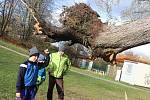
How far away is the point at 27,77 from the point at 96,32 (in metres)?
3.93

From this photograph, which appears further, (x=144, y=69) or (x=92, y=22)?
(x=144, y=69)

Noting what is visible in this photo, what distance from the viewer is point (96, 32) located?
489 centimetres

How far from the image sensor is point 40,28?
4684mm

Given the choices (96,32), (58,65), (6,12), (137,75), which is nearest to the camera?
(96,32)

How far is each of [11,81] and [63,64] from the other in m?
6.24

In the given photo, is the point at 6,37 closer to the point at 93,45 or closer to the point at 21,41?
the point at 21,41

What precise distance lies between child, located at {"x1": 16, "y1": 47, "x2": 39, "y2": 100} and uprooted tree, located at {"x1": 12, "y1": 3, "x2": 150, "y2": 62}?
11.7ft

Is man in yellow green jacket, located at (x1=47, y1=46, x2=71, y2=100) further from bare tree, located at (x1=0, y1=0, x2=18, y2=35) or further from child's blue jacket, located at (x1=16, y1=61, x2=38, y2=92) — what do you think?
bare tree, located at (x1=0, y1=0, x2=18, y2=35)

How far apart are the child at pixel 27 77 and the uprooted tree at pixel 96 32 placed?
3.58 m

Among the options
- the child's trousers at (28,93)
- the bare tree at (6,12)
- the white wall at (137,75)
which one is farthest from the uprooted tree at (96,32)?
the bare tree at (6,12)

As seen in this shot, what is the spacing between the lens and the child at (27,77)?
845cm

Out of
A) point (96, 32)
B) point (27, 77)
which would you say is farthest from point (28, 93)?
point (96, 32)

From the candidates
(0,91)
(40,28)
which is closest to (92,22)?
(40,28)

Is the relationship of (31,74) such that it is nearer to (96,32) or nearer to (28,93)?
(28,93)
